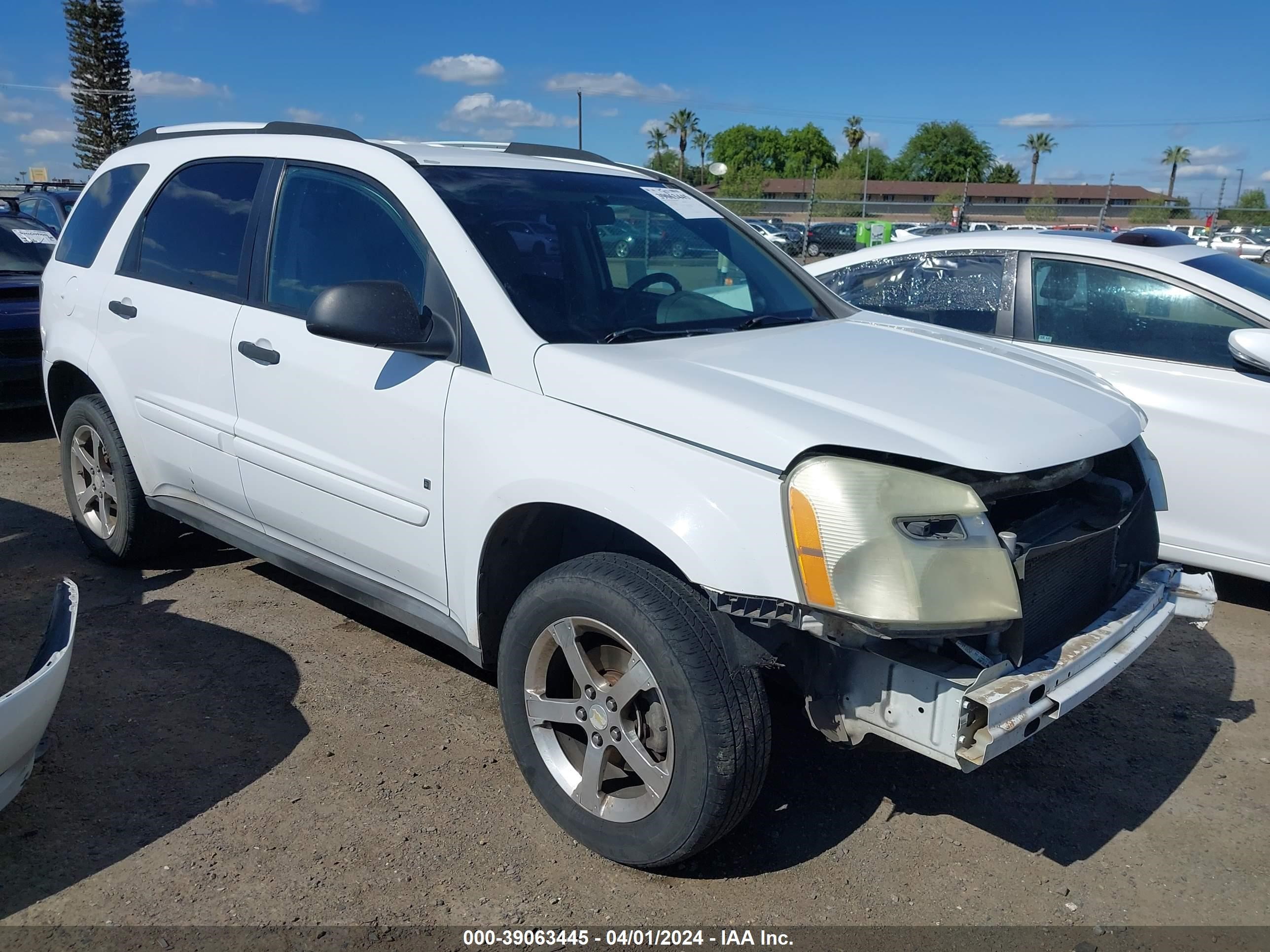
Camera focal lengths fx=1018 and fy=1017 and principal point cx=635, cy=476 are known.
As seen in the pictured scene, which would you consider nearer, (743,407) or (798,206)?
(743,407)

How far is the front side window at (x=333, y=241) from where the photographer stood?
3.26 m

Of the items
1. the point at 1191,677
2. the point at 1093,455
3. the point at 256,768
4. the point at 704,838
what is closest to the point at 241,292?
the point at 256,768

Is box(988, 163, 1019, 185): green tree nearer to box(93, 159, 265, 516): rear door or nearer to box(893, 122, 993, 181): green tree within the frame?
box(893, 122, 993, 181): green tree

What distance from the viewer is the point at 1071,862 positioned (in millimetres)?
2916

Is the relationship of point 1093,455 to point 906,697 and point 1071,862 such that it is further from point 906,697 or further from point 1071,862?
point 1071,862

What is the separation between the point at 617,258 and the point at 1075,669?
6.54 feet

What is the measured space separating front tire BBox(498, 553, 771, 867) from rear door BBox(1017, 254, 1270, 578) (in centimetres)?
291

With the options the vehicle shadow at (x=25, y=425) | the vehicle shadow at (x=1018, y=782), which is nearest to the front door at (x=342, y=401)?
the vehicle shadow at (x=1018, y=782)

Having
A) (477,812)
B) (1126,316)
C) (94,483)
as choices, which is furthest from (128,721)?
(1126,316)

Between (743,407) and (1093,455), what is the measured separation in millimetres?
989

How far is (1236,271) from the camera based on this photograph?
4.95 meters

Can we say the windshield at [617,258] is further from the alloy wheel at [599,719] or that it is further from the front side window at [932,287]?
the front side window at [932,287]

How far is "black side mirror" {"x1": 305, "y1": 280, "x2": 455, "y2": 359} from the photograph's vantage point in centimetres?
289

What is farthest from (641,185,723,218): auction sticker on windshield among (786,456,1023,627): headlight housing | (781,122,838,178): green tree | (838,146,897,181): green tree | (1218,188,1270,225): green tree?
(781,122,838,178): green tree
